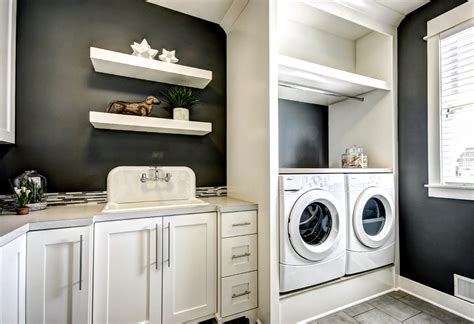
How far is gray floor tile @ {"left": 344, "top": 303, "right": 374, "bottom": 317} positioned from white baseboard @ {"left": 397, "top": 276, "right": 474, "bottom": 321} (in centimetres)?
49

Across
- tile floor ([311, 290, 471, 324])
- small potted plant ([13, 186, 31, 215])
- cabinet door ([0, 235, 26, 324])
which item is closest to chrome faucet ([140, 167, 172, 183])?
small potted plant ([13, 186, 31, 215])

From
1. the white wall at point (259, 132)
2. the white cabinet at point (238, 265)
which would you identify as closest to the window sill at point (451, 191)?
the white wall at point (259, 132)

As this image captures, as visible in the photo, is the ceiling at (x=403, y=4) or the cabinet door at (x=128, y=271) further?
the ceiling at (x=403, y=4)

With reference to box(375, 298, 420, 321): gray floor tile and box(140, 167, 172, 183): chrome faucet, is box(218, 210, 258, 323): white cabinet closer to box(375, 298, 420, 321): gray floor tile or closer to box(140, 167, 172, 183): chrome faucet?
box(140, 167, 172, 183): chrome faucet

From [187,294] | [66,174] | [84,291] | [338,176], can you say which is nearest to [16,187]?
[66,174]

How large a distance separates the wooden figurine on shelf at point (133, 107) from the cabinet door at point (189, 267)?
0.86m

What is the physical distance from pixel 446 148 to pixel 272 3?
1.77 metres

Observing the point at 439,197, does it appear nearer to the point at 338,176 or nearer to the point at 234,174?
the point at 338,176

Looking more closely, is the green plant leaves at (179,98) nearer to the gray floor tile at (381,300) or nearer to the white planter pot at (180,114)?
the white planter pot at (180,114)

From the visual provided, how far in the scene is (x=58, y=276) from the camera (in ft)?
4.19

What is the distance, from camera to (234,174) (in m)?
2.19

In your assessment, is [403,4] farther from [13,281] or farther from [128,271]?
[13,281]

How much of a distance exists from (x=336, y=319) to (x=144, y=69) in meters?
2.37

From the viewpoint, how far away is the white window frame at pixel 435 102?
191 cm
